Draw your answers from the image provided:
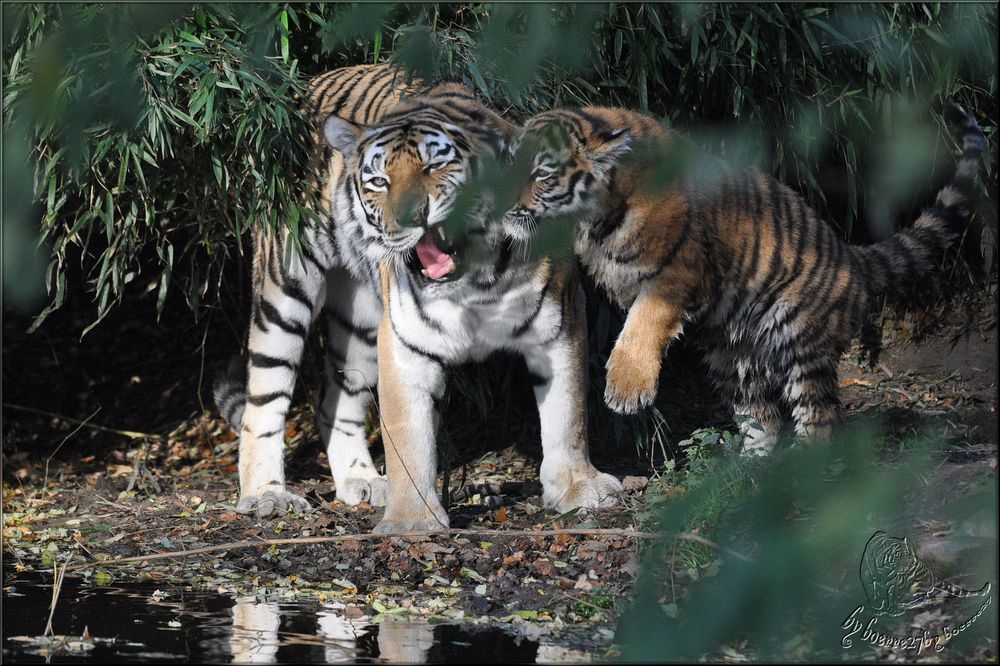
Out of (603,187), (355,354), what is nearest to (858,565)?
(603,187)

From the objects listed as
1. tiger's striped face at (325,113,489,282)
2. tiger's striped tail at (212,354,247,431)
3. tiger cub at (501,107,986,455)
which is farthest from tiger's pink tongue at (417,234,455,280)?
tiger's striped tail at (212,354,247,431)

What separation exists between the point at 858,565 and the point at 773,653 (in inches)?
23.1

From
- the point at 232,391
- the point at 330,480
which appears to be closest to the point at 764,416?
the point at 330,480

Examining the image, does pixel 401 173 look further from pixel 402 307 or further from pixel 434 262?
pixel 402 307

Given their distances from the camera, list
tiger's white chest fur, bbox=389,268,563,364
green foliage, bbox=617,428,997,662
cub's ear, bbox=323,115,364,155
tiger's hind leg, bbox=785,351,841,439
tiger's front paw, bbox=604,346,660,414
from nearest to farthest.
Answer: green foliage, bbox=617,428,997,662
tiger's front paw, bbox=604,346,660,414
tiger's white chest fur, bbox=389,268,563,364
cub's ear, bbox=323,115,364,155
tiger's hind leg, bbox=785,351,841,439

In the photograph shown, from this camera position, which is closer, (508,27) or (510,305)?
(508,27)

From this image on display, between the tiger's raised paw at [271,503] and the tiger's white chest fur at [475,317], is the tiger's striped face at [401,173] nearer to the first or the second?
the tiger's white chest fur at [475,317]

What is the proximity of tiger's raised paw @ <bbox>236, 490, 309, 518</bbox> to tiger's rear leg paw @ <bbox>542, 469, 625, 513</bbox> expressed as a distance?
104 cm

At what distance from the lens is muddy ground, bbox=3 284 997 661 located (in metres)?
3.35

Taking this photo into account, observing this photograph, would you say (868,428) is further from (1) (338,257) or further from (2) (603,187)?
(1) (338,257)

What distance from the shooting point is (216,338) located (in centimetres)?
662

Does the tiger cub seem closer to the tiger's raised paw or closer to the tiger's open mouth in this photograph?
the tiger's open mouth

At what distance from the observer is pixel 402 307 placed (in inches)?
154

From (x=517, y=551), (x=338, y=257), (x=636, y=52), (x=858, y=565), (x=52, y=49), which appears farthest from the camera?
(x=338, y=257)
